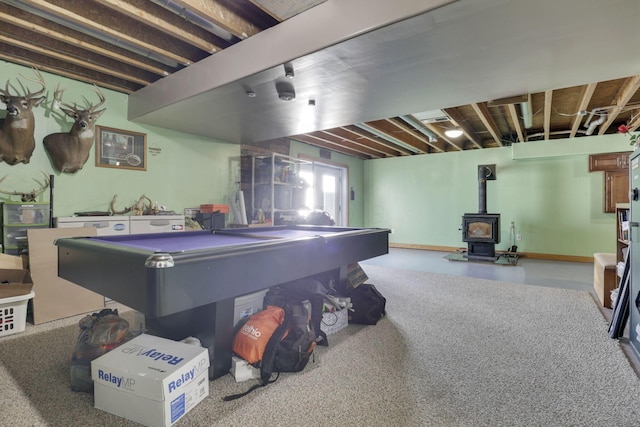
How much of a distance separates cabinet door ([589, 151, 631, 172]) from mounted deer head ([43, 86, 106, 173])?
8.21 meters

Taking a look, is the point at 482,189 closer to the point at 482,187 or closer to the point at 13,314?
the point at 482,187

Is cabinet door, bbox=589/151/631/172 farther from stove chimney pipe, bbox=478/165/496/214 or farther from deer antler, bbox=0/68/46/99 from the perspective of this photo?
deer antler, bbox=0/68/46/99

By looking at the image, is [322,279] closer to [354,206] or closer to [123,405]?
[123,405]

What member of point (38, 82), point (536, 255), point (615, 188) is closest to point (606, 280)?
point (536, 255)

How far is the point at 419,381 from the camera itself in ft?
6.15

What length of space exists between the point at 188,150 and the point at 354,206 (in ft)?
16.0

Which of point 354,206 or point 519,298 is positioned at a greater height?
point 354,206

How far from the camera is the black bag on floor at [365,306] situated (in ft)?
9.14

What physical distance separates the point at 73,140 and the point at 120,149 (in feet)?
1.67

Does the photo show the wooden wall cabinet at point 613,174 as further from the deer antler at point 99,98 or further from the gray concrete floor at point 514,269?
the deer antler at point 99,98

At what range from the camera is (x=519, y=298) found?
11.8ft

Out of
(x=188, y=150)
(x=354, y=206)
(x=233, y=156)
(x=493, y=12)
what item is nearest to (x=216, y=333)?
(x=493, y=12)

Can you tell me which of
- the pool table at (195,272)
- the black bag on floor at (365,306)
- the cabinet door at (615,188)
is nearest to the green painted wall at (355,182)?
the black bag on floor at (365,306)

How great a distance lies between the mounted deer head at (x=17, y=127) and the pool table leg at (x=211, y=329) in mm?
2374
